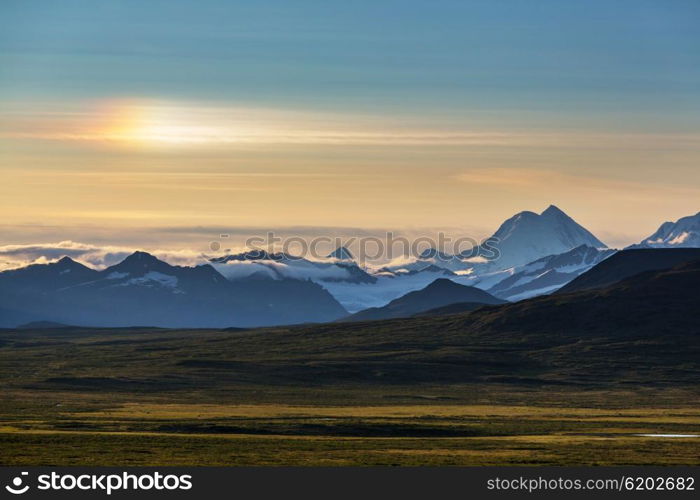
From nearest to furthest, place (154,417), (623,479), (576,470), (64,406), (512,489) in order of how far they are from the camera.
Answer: (512,489), (623,479), (576,470), (154,417), (64,406)

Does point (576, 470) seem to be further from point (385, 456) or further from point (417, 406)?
point (417, 406)

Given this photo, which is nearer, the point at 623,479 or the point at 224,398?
the point at 623,479

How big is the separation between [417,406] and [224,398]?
29.9m

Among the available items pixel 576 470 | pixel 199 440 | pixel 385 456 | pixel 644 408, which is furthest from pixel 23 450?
pixel 644 408

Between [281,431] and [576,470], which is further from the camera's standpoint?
[281,431]

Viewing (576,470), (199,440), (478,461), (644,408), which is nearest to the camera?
(576,470)

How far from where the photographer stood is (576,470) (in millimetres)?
87188

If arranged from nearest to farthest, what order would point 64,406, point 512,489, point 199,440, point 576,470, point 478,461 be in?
point 512,489, point 576,470, point 478,461, point 199,440, point 64,406

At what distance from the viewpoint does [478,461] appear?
97.5 m

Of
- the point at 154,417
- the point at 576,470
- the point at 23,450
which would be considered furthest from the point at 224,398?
the point at 576,470

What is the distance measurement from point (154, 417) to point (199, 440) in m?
34.2

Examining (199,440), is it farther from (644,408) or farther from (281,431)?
(644,408)

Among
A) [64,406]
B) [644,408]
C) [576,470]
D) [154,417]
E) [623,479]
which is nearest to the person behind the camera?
[623,479]

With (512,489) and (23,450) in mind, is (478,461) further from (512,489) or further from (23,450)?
(23,450)
